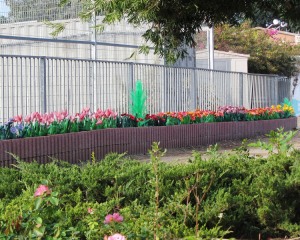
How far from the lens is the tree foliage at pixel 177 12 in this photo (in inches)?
274

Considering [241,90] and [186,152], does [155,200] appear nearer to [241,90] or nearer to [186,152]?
[186,152]

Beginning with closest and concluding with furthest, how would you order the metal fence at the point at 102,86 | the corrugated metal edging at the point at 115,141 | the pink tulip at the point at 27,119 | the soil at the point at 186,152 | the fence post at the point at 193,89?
the corrugated metal edging at the point at 115,141, the pink tulip at the point at 27,119, the metal fence at the point at 102,86, the soil at the point at 186,152, the fence post at the point at 193,89

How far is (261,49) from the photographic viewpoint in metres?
35.2

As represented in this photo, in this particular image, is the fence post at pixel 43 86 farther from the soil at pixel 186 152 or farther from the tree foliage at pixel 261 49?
the tree foliage at pixel 261 49

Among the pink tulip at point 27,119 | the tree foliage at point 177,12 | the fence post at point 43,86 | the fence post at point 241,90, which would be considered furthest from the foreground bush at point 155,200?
the fence post at point 241,90

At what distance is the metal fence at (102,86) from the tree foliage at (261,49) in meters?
11.4

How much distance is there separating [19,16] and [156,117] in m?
4.11

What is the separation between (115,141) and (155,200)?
9.22m

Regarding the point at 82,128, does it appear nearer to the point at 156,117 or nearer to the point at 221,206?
→ the point at 156,117

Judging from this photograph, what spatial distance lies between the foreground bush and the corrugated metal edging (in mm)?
2755

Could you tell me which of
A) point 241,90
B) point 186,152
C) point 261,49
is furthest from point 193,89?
point 261,49

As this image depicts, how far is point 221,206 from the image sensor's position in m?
5.04

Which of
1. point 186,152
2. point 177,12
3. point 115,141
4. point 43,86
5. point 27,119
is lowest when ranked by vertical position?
point 186,152

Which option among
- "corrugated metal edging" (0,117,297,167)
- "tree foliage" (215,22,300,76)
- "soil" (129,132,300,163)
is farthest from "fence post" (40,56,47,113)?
"tree foliage" (215,22,300,76)
